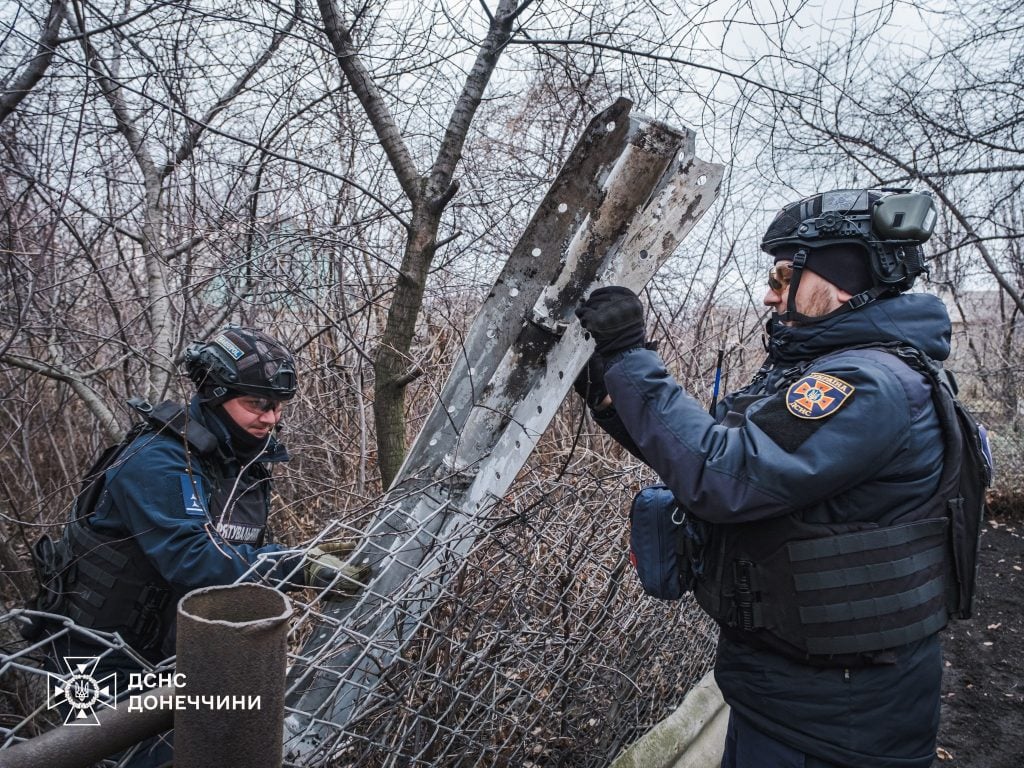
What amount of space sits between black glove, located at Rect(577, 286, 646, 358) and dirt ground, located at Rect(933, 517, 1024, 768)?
3.38 m

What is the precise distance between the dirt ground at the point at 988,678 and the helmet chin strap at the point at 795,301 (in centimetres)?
309

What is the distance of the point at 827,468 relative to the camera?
1.60 meters

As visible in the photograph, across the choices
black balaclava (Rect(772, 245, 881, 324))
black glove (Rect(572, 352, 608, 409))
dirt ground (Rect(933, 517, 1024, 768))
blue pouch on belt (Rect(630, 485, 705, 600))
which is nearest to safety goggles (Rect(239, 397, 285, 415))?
black glove (Rect(572, 352, 608, 409))

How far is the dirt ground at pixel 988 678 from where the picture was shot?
3641 millimetres

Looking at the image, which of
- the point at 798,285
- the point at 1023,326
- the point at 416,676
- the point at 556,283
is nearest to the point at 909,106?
the point at 1023,326

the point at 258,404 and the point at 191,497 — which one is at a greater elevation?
the point at 258,404

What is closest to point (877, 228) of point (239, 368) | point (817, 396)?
Result: point (817, 396)

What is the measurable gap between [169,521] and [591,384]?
60.9 inches

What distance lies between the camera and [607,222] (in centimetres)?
196

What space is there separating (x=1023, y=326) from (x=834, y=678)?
9.96 metres

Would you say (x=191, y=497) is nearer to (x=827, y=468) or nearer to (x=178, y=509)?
(x=178, y=509)

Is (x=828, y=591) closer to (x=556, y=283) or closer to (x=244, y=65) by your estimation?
(x=556, y=283)

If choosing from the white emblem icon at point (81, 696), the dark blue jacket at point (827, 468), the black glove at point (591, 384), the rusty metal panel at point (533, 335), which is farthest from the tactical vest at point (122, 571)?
the dark blue jacket at point (827, 468)

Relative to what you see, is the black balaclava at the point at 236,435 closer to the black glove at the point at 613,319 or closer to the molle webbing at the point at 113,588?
the molle webbing at the point at 113,588
